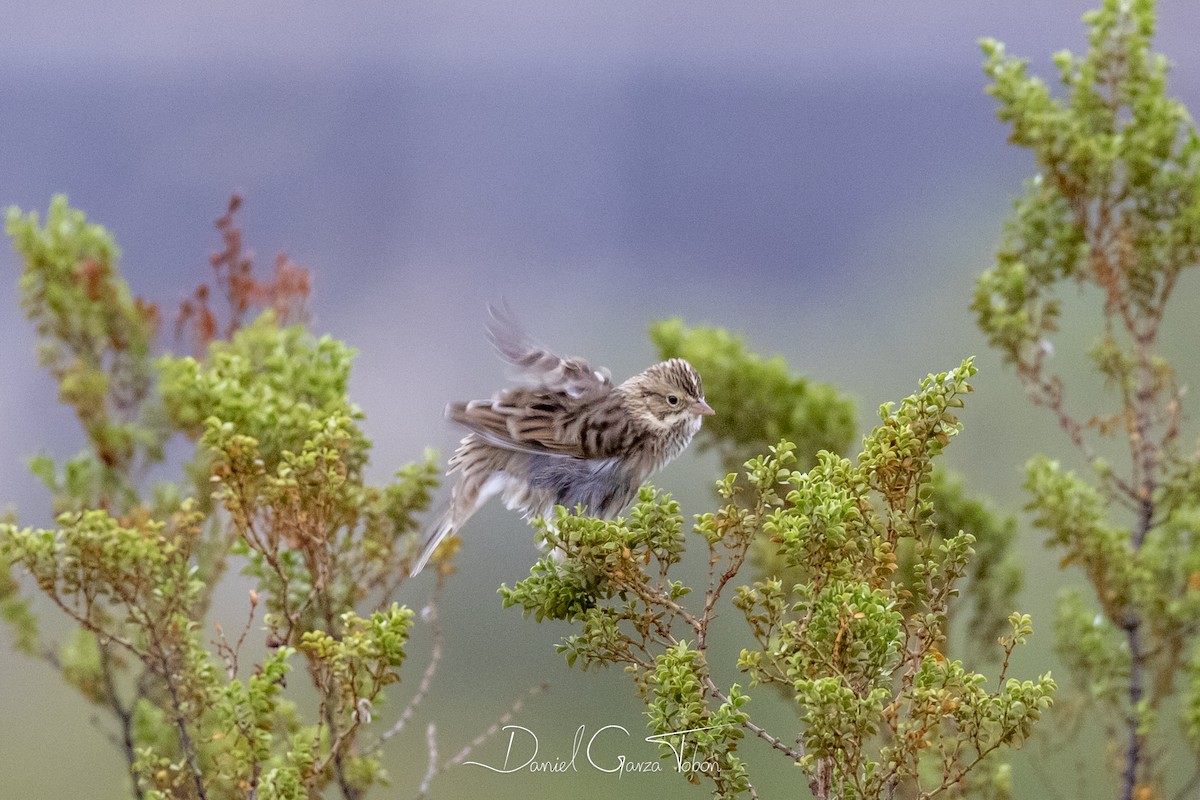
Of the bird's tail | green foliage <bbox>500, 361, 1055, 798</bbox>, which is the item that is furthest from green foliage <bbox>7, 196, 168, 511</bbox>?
green foliage <bbox>500, 361, 1055, 798</bbox>

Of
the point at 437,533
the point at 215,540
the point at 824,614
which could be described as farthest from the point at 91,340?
the point at 824,614

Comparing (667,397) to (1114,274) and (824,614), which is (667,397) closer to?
(824,614)

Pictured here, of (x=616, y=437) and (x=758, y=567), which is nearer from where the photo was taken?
(x=616, y=437)

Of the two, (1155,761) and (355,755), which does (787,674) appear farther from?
(1155,761)

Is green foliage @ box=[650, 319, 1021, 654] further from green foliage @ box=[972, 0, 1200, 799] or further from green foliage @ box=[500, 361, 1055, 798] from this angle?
green foliage @ box=[500, 361, 1055, 798]

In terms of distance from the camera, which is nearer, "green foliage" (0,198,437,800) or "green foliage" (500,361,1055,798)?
"green foliage" (500,361,1055,798)

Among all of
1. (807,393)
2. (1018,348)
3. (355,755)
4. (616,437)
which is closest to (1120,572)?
(1018,348)
